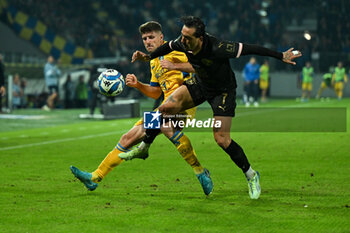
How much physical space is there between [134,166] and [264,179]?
2384mm

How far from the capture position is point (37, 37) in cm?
3300

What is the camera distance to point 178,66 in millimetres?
7188

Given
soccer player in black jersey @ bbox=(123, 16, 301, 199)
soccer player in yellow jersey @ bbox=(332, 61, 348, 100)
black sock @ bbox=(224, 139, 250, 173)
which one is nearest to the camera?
soccer player in black jersey @ bbox=(123, 16, 301, 199)

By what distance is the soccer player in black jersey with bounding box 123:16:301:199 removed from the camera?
6.81 m

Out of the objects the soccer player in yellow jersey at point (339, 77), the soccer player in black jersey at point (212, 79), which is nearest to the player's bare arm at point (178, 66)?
the soccer player in black jersey at point (212, 79)

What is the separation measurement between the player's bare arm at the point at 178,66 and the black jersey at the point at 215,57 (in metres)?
0.11

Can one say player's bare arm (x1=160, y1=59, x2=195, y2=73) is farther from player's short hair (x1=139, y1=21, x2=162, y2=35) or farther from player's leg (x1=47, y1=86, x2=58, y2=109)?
player's leg (x1=47, y1=86, x2=58, y2=109)

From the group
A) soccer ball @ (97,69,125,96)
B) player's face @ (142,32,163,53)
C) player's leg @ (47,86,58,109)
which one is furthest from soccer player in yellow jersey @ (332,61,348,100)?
soccer ball @ (97,69,125,96)

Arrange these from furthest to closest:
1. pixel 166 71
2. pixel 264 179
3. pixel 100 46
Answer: pixel 100 46 < pixel 264 179 < pixel 166 71

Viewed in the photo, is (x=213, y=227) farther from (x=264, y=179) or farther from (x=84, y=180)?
(x=264, y=179)

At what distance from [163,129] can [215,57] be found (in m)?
1.10

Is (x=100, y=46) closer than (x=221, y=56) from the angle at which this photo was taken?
No

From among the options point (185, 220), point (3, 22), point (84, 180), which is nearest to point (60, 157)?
point (84, 180)

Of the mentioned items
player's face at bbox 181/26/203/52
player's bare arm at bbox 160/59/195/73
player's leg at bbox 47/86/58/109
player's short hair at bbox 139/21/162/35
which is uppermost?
player's short hair at bbox 139/21/162/35
